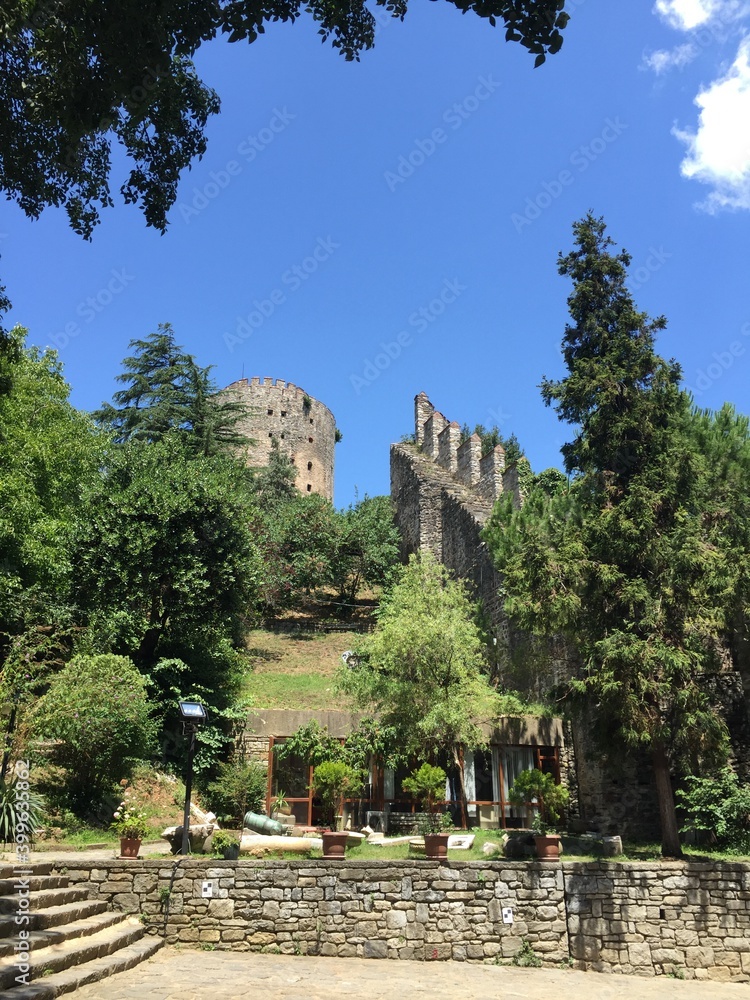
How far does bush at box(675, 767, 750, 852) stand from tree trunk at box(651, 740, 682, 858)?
121 centimetres

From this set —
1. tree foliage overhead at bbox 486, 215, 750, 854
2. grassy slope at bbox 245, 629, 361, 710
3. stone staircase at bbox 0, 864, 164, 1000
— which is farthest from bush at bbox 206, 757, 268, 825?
tree foliage overhead at bbox 486, 215, 750, 854

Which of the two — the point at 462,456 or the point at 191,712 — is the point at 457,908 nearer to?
the point at 191,712

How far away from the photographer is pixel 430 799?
11906mm

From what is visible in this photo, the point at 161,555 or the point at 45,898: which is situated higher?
the point at 161,555

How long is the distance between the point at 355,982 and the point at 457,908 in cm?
187

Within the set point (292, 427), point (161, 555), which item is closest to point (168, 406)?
point (161, 555)

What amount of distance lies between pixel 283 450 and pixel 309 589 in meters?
13.7

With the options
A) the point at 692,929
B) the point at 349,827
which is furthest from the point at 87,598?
the point at 692,929

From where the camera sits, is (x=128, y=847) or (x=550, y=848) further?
(x=550, y=848)

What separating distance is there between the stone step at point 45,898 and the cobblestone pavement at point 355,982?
→ 3.75 feet

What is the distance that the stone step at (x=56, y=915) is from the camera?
6238 millimetres

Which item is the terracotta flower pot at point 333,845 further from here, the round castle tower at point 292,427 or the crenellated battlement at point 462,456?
the round castle tower at point 292,427

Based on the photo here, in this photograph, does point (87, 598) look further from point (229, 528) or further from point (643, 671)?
point (643, 671)

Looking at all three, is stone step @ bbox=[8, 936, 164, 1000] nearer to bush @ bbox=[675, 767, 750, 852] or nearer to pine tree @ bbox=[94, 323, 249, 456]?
bush @ bbox=[675, 767, 750, 852]
